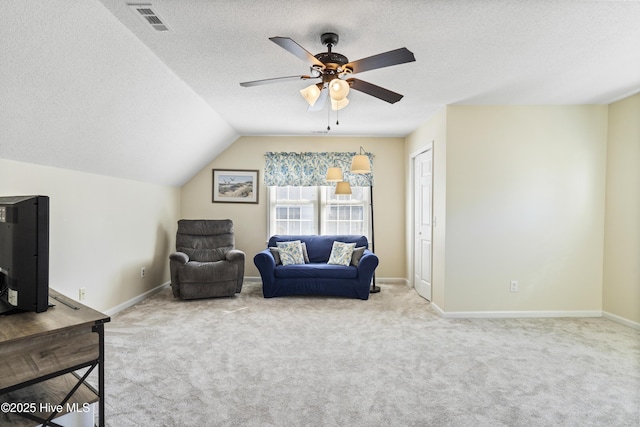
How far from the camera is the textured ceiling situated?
222 cm

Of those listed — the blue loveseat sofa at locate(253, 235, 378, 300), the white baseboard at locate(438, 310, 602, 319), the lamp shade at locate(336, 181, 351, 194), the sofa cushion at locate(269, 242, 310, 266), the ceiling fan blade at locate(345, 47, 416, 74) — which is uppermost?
the ceiling fan blade at locate(345, 47, 416, 74)

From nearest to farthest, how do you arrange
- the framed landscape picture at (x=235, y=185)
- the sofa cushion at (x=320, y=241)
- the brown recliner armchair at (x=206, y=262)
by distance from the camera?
1. the brown recliner armchair at (x=206, y=262)
2. the sofa cushion at (x=320, y=241)
3. the framed landscape picture at (x=235, y=185)

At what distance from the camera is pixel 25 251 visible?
1.44 m

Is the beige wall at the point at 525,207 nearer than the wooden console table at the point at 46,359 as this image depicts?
No

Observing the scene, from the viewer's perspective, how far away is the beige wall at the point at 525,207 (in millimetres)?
4172

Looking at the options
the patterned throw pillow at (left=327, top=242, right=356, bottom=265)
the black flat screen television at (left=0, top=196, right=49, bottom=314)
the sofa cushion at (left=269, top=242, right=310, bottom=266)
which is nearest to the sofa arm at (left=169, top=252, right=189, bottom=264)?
the sofa cushion at (left=269, top=242, right=310, bottom=266)

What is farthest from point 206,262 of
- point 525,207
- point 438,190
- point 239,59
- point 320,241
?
point 525,207

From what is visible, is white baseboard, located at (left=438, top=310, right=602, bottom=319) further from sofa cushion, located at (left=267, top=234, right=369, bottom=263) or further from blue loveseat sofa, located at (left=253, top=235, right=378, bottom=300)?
sofa cushion, located at (left=267, top=234, right=369, bottom=263)

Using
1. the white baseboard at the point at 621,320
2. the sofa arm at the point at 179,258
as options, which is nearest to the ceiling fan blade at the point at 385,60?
the sofa arm at the point at 179,258

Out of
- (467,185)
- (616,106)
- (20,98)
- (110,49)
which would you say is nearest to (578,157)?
(616,106)

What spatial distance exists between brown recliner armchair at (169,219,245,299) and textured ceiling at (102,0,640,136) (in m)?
2.06

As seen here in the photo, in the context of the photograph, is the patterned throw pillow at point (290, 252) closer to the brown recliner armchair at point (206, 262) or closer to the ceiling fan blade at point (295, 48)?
the brown recliner armchair at point (206, 262)

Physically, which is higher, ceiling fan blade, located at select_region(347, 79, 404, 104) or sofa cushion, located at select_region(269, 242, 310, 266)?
ceiling fan blade, located at select_region(347, 79, 404, 104)

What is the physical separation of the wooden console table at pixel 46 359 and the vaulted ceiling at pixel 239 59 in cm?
160
